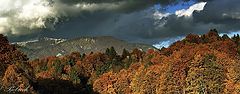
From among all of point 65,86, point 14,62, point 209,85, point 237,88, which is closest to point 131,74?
point 65,86

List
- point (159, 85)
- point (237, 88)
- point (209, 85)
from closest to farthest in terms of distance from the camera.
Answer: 1. point (237, 88)
2. point (209, 85)
3. point (159, 85)

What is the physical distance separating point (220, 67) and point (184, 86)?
10824 mm

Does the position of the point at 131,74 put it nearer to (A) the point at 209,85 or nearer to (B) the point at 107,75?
(B) the point at 107,75

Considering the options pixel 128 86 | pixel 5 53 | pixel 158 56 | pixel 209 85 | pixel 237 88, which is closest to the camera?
pixel 5 53

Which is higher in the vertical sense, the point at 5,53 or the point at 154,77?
the point at 5,53

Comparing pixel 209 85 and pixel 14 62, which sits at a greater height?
pixel 14 62

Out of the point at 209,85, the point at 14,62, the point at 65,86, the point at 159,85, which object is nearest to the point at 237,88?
the point at 209,85

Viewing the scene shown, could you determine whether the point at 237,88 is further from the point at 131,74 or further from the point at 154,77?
the point at 131,74

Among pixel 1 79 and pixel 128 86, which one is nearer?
pixel 1 79

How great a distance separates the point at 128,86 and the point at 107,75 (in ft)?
53.8

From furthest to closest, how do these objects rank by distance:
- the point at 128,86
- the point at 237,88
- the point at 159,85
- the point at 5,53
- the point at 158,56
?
the point at 158,56, the point at 128,86, the point at 159,85, the point at 237,88, the point at 5,53

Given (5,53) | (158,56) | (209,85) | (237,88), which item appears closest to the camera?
(5,53)

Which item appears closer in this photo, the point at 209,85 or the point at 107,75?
the point at 209,85

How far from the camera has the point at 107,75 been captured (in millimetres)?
192875
